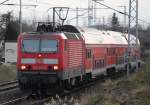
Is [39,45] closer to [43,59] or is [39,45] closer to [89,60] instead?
[43,59]

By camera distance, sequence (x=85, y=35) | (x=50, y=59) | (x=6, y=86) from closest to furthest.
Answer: (x=50, y=59), (x=85, y=35), (x=6, y=86)

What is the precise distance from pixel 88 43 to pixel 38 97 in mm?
5325

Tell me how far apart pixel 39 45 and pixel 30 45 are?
0.41 metres

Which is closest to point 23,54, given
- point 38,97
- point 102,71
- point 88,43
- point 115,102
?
point 38,97

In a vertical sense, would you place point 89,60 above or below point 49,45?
below

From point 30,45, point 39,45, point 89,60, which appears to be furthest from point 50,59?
point 89,60

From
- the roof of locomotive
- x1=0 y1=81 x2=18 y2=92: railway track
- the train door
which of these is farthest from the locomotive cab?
x1=0 y1=81 x2=18 y2=92: railway track

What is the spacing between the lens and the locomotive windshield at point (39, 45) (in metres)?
21.5

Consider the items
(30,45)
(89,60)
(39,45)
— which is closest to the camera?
(39,45)

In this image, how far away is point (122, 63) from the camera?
38062mm

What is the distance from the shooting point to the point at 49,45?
21.6 m

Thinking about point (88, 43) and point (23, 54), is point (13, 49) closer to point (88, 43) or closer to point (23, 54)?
point (88, 43)

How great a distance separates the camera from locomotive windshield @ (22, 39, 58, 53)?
21531 millimetres

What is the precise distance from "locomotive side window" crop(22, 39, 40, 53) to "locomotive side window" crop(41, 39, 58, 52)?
0.82 feet
